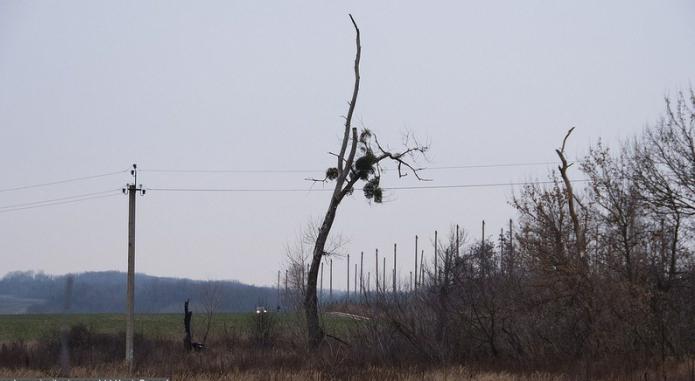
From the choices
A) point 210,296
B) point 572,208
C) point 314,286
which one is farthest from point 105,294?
point 572,208

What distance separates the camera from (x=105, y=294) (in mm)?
52062

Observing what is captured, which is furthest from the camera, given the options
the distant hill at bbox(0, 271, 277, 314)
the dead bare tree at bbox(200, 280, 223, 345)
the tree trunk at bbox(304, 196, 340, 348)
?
the dead bare tree at bbox(200, 280, 223, 345)

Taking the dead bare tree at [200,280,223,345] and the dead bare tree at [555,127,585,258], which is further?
the dead bare tree at [200,280,223,345]

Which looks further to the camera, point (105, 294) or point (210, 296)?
point (105, 294)

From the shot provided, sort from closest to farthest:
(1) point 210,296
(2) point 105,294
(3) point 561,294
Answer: (3) point 561,294 → (1) point 210,296 → (2) point 105,294

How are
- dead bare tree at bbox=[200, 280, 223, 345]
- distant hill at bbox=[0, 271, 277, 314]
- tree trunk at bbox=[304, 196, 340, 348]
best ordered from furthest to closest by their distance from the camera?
dead bare tree at bbox=[200, 280, 223, 345], tree trunk at bbox=[304, 196, 340, 348], distant hill at bbox=[0, 271, 277, 314]

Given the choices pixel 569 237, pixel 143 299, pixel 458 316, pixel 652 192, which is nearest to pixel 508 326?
pixel 458 316

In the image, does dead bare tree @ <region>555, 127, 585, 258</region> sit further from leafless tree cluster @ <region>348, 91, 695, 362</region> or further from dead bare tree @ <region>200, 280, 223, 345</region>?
dead bare tree @ <region>200, 280, 223, 345</region>

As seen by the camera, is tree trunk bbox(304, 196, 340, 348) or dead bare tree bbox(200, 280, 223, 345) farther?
dead bare tree bbox(200, 280, 223, 345)

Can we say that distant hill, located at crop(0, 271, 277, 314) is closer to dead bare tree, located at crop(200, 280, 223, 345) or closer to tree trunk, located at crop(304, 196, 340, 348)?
dead bare tree, located at crop(200, 280, 223, 345)

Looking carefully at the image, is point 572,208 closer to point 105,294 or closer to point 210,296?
point 210,296

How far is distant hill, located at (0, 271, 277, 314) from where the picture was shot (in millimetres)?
19316

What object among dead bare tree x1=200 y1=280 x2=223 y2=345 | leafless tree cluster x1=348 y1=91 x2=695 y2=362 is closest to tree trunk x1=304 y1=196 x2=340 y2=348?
leafless tree cluster x1=348 y1=91 x2=695 y2=362

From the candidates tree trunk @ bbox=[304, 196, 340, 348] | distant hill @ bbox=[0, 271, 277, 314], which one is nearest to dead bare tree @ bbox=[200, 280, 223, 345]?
distant hill @ bbox=[0, 271, 277, 314]
